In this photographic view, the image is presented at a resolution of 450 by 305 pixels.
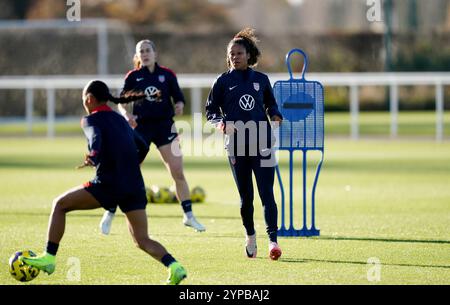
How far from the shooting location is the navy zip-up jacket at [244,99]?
10797 mm

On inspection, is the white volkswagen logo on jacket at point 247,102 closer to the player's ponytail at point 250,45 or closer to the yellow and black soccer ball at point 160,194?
the player's ponytail at point 250,45

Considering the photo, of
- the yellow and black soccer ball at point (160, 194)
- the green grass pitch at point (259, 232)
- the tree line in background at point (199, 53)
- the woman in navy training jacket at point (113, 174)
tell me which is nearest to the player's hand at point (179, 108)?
the green grass pitch at point (259, 232)

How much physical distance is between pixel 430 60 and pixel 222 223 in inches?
1520

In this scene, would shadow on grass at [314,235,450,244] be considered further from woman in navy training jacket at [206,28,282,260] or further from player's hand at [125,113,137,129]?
player's hand at [125,113,137,129]

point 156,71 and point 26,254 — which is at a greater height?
point 156,71

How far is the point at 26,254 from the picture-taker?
9.55 m

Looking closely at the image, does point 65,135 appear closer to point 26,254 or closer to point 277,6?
point 26,254

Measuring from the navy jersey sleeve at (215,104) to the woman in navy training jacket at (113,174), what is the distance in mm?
1753

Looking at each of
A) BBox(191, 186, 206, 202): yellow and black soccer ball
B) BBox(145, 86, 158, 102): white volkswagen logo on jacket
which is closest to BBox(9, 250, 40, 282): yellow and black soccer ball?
BBox(145, 86, 158, 102): white volkswagen logo on jacket

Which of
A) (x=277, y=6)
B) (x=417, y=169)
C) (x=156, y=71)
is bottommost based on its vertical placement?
(x=417, y=169)

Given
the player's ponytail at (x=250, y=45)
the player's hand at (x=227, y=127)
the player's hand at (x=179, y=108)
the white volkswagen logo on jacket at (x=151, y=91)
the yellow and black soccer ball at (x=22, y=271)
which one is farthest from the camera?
the white volkswagen logo on jacket at (x=151, y=91)

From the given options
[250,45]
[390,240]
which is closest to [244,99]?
[250,45]
